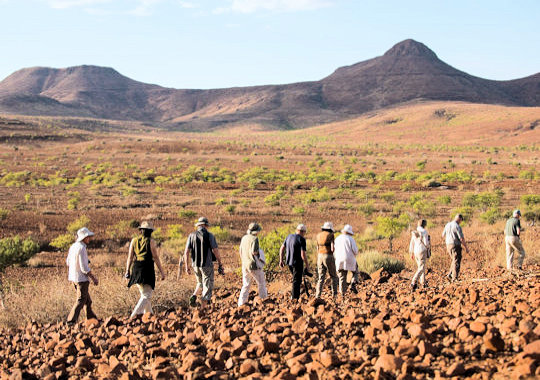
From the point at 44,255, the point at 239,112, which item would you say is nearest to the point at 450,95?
the point at 239,112

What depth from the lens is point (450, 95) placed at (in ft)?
505

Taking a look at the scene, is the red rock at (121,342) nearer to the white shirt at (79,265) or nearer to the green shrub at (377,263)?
the white shirt at (79,265)

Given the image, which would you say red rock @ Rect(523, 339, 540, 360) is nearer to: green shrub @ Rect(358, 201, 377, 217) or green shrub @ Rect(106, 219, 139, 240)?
green shrub @ Rect(106, 219, 139, 240)

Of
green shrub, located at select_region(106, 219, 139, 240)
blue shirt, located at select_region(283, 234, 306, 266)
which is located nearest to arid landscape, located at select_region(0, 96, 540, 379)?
green shrub, located at select_region(106, 219, 139, 240)

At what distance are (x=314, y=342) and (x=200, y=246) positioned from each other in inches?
131

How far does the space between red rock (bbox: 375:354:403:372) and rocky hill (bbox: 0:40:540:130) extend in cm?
13219

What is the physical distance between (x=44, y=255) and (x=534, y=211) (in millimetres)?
18033

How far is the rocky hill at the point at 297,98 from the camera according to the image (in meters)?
143

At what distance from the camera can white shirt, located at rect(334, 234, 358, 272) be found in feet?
27.5

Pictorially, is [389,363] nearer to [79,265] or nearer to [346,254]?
[346,254]

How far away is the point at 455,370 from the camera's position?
3871 mm

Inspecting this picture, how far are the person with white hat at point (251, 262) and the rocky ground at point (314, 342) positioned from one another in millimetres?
771

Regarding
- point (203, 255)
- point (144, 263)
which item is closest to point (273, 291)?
point (203, 255)

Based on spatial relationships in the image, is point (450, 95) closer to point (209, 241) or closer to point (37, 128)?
point (37, 128)
